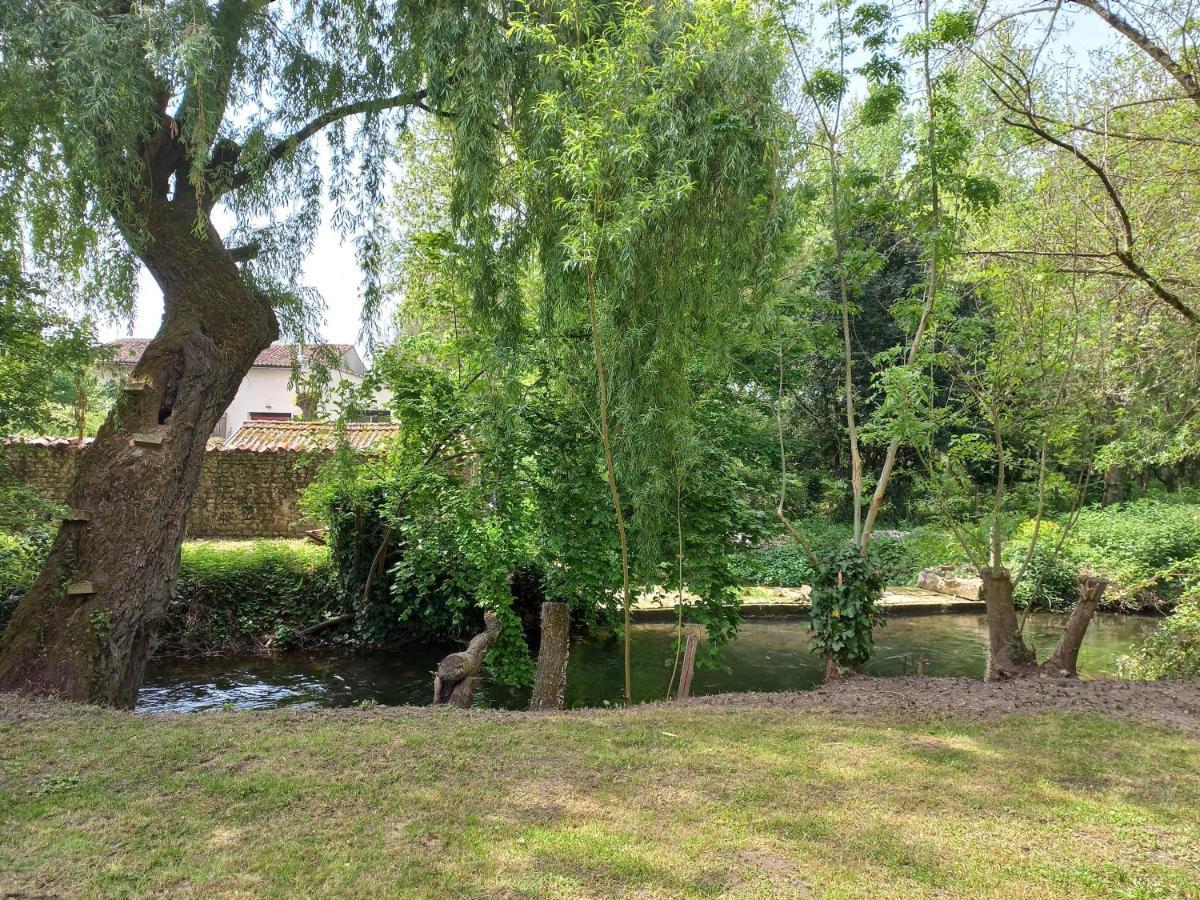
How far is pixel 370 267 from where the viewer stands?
250 inches

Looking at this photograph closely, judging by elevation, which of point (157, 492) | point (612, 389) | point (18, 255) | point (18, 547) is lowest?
point (18, 547)

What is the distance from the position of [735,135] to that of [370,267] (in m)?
3.20

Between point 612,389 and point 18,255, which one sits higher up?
point 18,255

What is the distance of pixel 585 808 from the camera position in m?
3.26

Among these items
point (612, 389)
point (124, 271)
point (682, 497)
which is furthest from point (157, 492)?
point (682, 497)

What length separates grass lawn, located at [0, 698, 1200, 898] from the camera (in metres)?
2.65

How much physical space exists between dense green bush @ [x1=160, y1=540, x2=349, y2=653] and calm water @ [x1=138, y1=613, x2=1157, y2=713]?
0.98 feet

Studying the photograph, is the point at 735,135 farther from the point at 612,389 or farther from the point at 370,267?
the point at 370,267

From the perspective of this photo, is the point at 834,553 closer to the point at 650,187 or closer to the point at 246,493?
the point at 650,187

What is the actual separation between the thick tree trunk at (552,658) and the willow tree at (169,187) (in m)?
3.02

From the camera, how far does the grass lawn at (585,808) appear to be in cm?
265

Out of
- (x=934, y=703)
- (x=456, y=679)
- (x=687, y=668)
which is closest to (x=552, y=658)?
(x=456, y=679)

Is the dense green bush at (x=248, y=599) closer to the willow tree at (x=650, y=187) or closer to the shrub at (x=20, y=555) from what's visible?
the shrub at (x=20, y=555)

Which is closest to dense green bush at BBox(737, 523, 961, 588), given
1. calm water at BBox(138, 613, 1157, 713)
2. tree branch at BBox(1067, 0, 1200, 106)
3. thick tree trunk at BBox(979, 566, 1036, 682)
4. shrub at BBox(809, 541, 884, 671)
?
shrub at BBox(809, 541, 884, 671)
